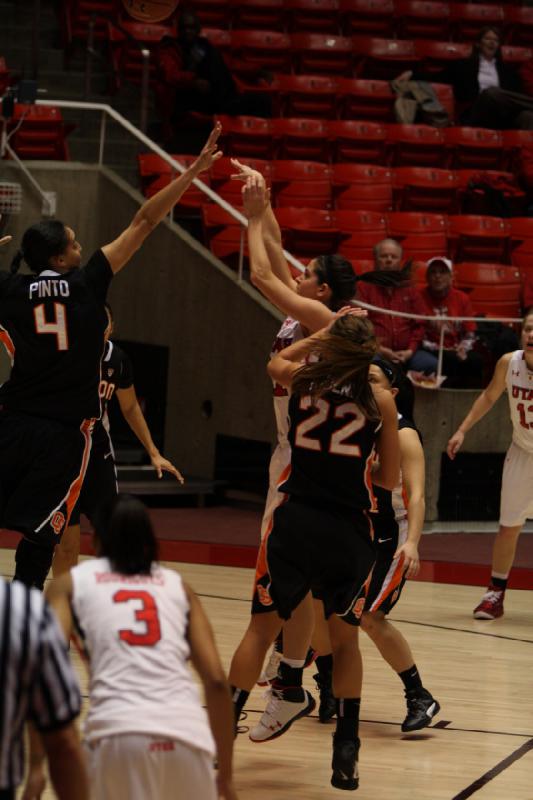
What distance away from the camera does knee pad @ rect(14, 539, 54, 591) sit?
5.87m

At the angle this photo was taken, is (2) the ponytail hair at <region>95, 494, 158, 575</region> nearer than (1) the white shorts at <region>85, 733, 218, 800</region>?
No

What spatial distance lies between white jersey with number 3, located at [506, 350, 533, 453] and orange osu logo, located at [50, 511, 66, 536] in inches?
126

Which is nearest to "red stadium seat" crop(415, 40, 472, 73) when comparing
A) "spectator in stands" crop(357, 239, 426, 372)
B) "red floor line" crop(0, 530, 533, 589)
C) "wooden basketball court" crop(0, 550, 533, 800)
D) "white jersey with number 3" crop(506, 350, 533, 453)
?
"spectator in stands" crop(357, 239, 426, 372)

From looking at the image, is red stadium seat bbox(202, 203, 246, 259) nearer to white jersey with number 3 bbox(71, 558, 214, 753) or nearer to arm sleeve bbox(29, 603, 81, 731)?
white jersey with number 3 bbox(71, 558, 214, 753)

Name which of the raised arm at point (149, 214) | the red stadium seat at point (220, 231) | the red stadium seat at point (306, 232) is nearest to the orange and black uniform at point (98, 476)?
the raised arm at point (149, 214)

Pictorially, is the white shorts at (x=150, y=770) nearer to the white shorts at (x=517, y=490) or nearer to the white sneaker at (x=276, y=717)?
the white sneaker at (x=276, y=717)

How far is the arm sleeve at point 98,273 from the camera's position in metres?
5.57

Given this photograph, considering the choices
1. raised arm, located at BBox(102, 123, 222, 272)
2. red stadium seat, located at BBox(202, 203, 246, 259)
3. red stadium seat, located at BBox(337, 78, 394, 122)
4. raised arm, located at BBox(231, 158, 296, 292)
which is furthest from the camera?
red stadium seat, located at BBox(337, 78, 394, 122)

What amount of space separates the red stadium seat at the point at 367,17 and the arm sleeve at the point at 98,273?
10.5 metres

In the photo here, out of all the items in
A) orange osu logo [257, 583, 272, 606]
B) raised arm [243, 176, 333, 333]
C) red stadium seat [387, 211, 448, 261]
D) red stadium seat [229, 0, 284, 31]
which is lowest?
orange osu logo [257, 583, 272, 606]

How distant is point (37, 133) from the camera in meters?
12.3

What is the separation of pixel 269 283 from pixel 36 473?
1.29 meters

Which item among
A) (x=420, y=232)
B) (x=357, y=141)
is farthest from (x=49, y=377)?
(x=357, y=141)

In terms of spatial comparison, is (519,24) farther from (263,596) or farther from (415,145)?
(263,596)
